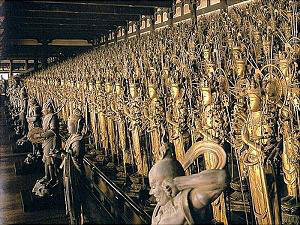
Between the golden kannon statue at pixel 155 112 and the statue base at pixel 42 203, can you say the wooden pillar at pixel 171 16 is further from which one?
the statue base at pixel 42 203

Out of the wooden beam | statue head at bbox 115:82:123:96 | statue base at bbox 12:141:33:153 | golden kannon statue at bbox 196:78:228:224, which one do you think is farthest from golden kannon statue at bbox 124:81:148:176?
the wooden beam

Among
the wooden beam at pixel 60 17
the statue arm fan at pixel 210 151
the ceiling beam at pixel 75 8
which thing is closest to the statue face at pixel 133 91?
the statue arm fan at pixel 210 151

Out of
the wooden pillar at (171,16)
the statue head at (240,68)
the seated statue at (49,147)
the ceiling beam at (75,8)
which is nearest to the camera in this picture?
the statue head at (240,68)

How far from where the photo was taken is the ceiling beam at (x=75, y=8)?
28.8 feet

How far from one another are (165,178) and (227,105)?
6.61 feet

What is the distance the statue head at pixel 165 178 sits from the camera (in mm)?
2250

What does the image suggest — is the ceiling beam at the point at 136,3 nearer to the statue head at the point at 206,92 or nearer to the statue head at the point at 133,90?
the statue head at the point at 133,90

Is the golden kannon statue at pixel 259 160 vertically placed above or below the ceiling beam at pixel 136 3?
below

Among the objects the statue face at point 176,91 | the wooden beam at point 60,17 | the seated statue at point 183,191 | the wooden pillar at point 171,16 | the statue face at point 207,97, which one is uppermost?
the wooden beam at point 60,17

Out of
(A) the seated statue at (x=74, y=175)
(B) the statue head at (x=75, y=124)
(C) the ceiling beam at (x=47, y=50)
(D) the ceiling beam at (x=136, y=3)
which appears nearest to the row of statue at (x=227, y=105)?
(B) the statue head at (x=75, y=124)

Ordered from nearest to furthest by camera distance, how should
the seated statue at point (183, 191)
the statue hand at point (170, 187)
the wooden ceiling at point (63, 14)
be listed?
the seated statue at point (183, 191) → the statue hand at point (170, 187) → the wooden ceiling at point (63, 14)

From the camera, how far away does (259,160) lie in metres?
3.38

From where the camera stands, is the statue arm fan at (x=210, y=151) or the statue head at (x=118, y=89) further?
the statue head at (x=118, y=89)

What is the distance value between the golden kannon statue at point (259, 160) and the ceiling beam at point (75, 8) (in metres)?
5.77
